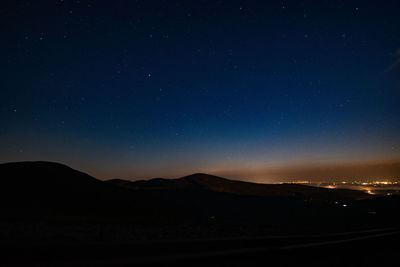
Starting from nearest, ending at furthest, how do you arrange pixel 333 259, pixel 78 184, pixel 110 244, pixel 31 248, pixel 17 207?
pixel 31 248
pixel 110 244
pixel 333 259
pixel 17 207
pixel 78 184

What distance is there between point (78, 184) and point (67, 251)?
8103cm

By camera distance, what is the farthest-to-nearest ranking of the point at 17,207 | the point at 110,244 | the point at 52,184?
the point at 52,184 < the point at 17,207 < the point at 110,244

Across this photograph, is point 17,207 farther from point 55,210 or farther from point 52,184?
point 52,184

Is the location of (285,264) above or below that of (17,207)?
above

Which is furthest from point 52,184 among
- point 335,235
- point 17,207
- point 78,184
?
point 335,235

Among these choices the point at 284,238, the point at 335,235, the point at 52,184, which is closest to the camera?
the point at 284,238

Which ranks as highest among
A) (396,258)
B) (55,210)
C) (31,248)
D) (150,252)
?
(31,248)

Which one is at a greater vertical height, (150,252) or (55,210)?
(150,252)

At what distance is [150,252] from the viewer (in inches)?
146

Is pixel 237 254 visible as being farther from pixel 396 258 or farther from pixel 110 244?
pixel 396 258

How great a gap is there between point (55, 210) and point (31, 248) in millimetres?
53081

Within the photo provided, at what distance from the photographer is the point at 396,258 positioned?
16.6 ft

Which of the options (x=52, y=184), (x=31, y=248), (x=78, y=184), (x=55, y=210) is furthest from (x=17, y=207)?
(x=31, y=248)

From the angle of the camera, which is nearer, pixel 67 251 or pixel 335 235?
pixel 67 251
